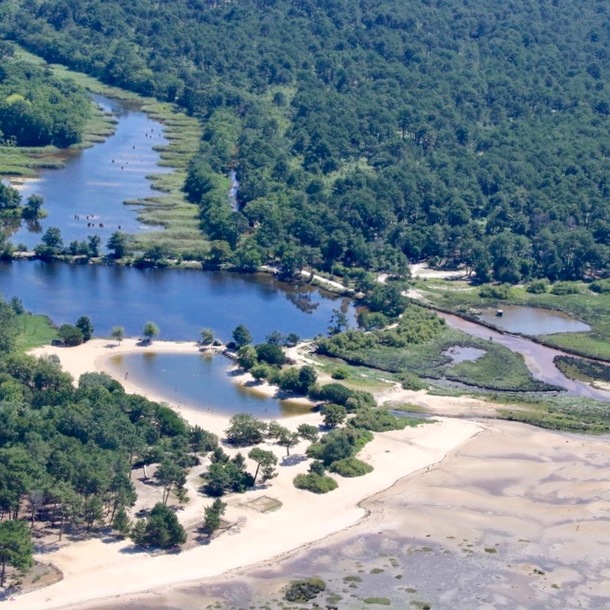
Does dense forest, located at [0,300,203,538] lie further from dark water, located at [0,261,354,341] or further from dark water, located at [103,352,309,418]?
dark water, located at [0,261,354,341]

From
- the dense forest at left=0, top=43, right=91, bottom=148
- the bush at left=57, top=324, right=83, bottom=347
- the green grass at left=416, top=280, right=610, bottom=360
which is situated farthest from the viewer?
the dense forest at left=0, top=43, right=91, bottom=148

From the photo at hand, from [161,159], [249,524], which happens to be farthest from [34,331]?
[161,159]

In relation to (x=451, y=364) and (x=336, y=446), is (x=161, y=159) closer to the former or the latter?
(x=451, y=364)

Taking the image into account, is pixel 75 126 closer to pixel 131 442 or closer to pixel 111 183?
pixel 111 183

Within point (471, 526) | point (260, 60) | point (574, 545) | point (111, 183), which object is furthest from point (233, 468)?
point (260, 60)

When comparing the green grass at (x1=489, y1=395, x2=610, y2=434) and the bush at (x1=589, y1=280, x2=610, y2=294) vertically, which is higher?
the bush at (x1=589, y1=280, x2=610, y2=294)

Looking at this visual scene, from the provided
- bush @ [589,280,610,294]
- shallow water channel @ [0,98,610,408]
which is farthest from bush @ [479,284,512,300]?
bush @ [589,280,610,294]

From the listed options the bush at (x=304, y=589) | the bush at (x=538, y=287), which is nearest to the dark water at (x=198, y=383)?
the bush at (x=304, y=589)
